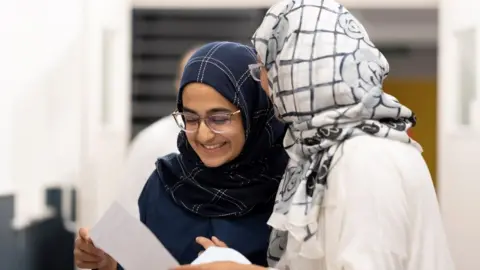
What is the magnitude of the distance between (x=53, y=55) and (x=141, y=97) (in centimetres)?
264

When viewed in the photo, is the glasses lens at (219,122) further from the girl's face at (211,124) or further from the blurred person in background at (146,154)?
the blurred person in background at (146,154)

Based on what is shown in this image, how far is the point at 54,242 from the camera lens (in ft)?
10.1

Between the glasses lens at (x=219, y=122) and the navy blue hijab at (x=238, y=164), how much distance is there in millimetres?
47

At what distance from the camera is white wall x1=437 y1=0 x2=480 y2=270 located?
9.34 ft

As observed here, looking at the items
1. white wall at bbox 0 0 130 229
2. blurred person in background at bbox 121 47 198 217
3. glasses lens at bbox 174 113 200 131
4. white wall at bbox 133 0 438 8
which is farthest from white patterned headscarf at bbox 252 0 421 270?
white wall at bbox 133 0 438 8

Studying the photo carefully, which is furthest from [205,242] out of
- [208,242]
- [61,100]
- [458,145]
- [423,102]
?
[423,102]

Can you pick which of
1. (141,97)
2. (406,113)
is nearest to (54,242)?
(406,113)

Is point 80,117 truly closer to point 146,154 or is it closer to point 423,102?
point 146,154

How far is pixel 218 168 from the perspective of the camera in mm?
1658

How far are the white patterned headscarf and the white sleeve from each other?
6 centimetres

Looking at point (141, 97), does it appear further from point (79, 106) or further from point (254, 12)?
point (79, 106)

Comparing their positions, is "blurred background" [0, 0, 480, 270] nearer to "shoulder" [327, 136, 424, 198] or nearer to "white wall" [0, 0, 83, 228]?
"white wall" [0, 0, 83, 228]

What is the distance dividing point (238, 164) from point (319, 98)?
383mm

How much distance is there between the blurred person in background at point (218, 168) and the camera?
61.8 inches
